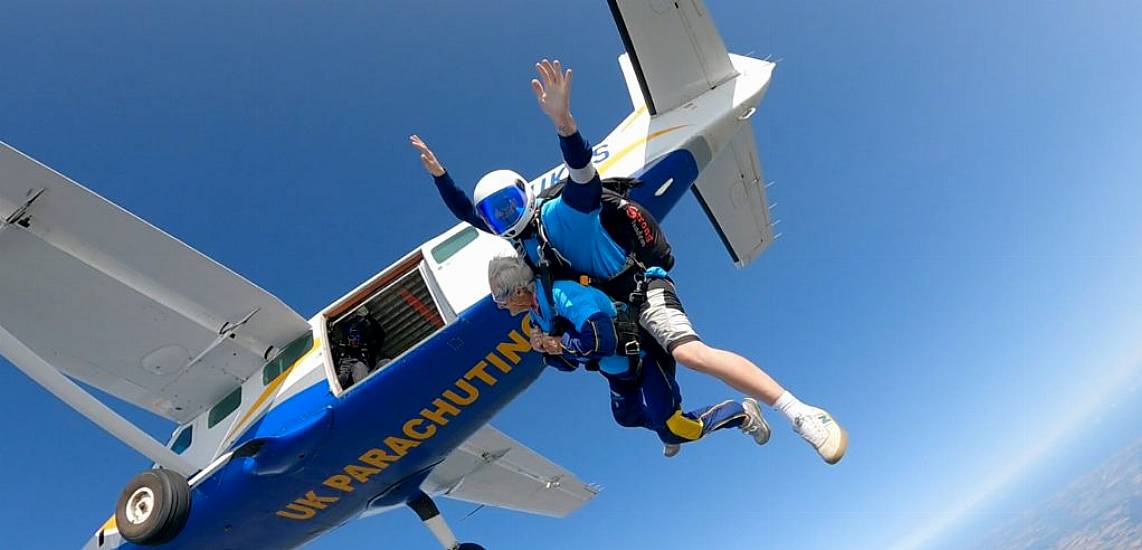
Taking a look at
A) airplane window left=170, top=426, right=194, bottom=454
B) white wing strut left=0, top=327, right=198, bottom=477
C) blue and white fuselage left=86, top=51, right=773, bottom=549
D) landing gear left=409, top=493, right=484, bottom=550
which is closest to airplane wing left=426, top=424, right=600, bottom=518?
landing gear left=409, top=493, right=484, bottom=550

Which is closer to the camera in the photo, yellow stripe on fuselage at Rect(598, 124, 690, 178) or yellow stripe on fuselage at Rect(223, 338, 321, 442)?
yellow stripe on fuselage at Rect(598, 124, 690, 178)

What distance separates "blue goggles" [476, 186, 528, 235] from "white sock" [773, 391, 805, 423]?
5.96ft

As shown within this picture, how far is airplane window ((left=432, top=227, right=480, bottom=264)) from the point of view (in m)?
7.21

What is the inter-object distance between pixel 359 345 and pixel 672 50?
17.6ft

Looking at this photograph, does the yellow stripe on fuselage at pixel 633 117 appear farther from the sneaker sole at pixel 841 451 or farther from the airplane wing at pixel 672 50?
the sneaker sole at pixel 841 451

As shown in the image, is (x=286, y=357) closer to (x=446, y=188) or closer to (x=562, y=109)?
(x=446, y=188)

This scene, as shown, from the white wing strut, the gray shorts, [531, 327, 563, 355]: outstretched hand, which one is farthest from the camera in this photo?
the white wing strut

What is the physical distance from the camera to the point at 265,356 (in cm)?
804

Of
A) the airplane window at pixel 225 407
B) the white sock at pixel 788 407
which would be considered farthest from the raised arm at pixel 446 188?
the airplane window at pixel 225 407

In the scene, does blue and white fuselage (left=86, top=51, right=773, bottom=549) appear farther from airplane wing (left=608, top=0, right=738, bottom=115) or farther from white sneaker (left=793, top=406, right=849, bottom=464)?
white sneaker (left=793, top=406, right=849, bottom=464)

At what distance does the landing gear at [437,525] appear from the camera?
29.4ft

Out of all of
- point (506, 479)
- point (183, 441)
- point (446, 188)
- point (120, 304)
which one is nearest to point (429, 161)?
point (446, 188)

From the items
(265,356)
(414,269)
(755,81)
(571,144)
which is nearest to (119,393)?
(265,356)

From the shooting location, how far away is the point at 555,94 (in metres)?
3.14
